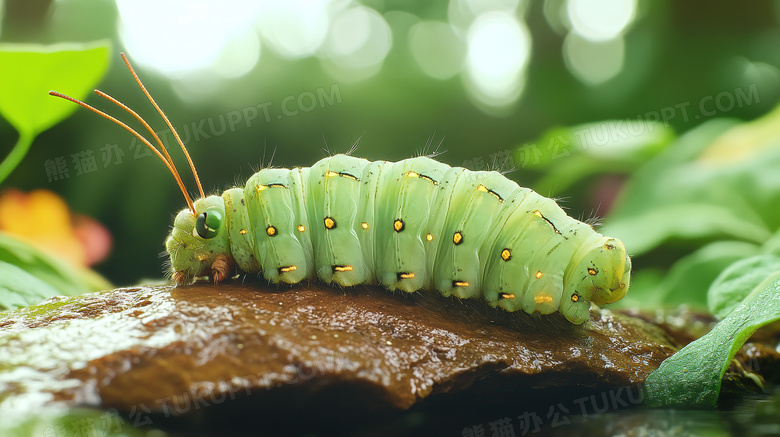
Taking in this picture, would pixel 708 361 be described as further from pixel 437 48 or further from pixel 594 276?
pixel 437 48

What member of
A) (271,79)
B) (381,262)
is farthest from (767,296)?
(271,79)

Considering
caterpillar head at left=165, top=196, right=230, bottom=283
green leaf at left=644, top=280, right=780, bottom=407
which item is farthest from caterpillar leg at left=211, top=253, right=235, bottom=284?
green leaf at left=644, top=280, right=780, bottom=407

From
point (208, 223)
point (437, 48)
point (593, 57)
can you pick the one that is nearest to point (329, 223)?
point (208, 223)

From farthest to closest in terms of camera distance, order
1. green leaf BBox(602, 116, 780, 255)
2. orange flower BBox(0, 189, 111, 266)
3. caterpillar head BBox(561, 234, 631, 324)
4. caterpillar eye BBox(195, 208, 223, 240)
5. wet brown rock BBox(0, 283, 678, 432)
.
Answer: orange flower BBox(0, 189, 111, 266) < green leaf BBox(602, 116, 780, 255) < caterpillar eye BBox(195, 208, 223, 240) < caterpillar head BBox(561, 234, 631, 324) < wet brown rock BBox(0, 283, 678, 432)

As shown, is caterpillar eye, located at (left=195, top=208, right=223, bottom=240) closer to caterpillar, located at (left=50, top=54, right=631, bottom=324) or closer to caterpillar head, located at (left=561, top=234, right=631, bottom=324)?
caterpillar, located at (left=50, top=54, right=631, bottom=324)

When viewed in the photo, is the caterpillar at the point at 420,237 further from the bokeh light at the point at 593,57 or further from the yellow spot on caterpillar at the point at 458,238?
the bokeh light at the point at 593,57

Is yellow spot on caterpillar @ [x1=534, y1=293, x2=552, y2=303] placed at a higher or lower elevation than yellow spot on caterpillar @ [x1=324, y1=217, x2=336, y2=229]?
lower
